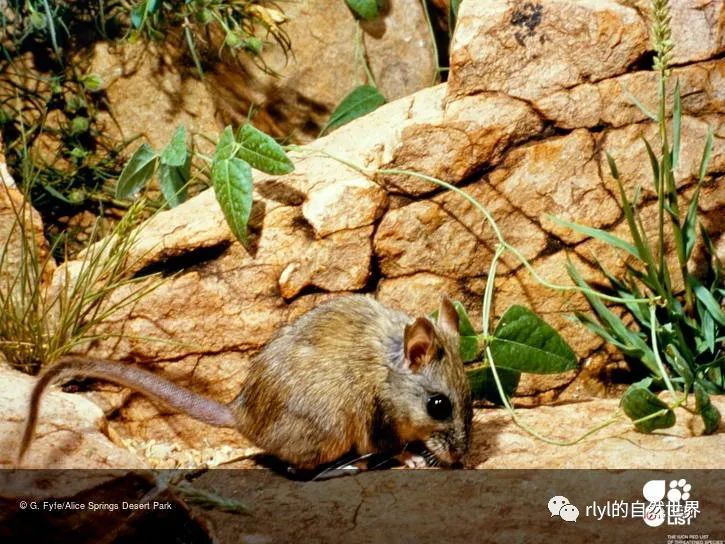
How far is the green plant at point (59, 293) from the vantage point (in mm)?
3789

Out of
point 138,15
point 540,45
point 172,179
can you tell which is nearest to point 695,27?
point 540,45

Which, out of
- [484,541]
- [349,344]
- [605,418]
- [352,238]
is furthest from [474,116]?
[484,541]

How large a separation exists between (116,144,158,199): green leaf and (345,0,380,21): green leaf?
4.55 feet

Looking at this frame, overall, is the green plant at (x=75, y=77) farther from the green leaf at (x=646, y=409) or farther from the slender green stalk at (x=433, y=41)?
the green leaf at (x=646, y=409)

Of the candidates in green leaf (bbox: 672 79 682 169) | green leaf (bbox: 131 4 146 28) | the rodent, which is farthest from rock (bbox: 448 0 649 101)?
green leaf (bbox: 131 4 146 28)

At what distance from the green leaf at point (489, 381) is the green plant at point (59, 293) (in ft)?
4.61

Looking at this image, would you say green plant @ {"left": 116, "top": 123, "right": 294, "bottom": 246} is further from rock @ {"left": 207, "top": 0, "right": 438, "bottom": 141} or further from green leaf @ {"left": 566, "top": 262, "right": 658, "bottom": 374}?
green leaf @ {"left": 566, "top": 262, "right": 658, "bottom": 374}

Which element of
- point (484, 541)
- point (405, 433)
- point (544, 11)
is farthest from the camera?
point (544, 11)

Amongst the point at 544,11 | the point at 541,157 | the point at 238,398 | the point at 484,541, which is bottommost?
the point at 484,541

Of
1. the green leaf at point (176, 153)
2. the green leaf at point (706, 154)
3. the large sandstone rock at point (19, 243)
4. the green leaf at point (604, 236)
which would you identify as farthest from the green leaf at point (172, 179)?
the green leaf at point (706, 154)

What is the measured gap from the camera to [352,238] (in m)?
4.02

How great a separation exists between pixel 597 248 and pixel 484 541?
170cm

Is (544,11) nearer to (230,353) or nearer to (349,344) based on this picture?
(349,344)

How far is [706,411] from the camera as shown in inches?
137
